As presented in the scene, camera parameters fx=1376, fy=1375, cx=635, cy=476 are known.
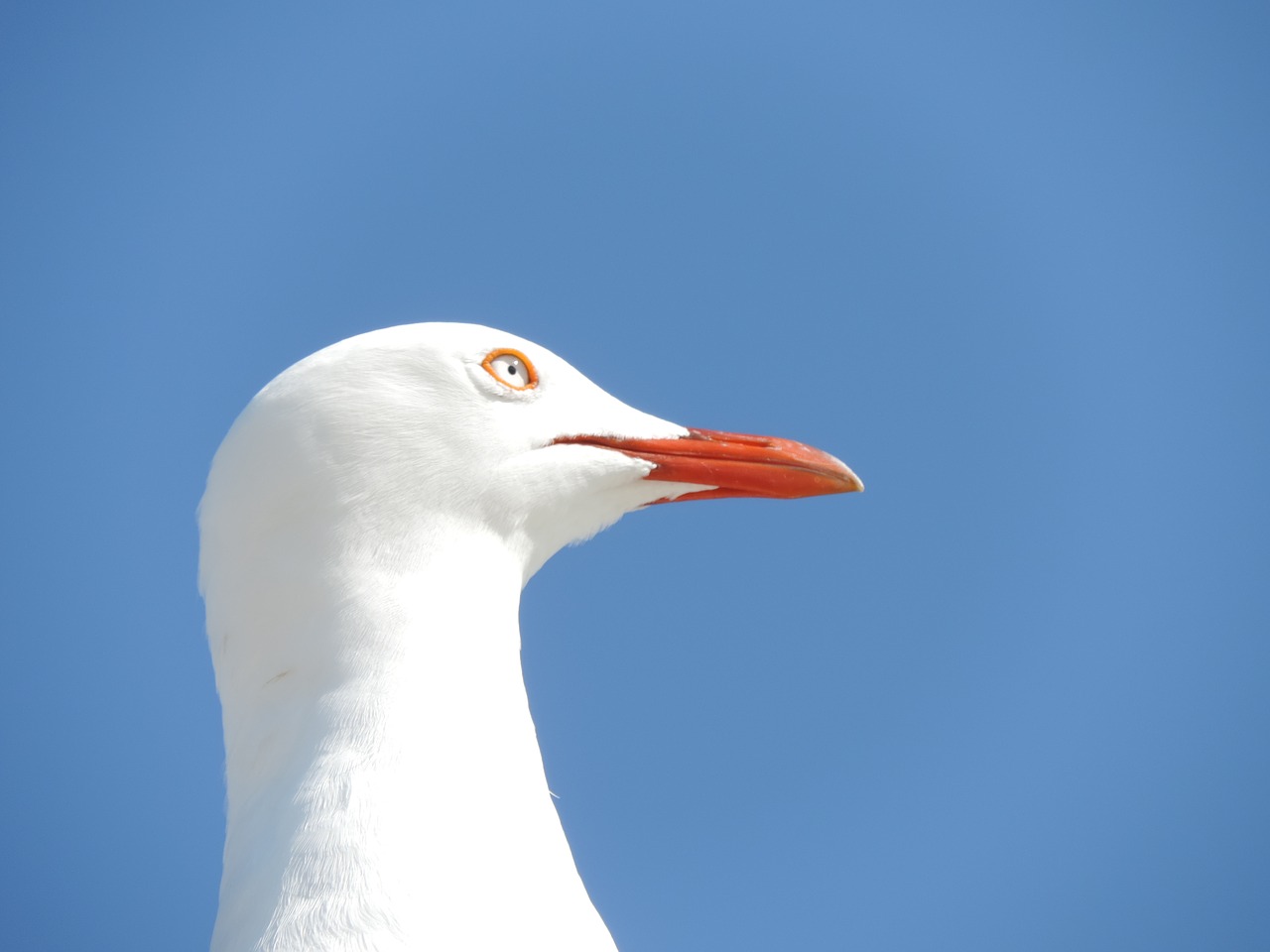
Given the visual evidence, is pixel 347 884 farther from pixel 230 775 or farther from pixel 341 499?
pixel 341 499

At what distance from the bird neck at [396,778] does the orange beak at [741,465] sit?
0.72m

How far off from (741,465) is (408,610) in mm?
1361

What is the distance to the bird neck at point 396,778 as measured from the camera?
2959 millimetres

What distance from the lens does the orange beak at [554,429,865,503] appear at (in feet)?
14.5

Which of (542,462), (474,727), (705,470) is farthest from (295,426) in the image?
(705,470)

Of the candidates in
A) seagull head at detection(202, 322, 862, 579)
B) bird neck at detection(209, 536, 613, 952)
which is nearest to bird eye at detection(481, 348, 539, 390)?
seagull head at detection(202, 322, 862, 579)

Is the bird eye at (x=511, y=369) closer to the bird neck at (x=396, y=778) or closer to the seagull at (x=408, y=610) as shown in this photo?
the seagull at (x=408, y=610)

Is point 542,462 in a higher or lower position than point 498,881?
higher

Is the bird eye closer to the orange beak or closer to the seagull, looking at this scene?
the seagull

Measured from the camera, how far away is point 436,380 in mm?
4051

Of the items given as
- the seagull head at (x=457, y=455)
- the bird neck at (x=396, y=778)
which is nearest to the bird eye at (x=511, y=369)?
the seagull head at (x=457, y=455)

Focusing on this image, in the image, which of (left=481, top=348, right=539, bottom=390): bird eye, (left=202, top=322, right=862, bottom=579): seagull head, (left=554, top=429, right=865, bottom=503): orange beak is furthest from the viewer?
(left=554, top=429, right=865, bottom=503): orange beak

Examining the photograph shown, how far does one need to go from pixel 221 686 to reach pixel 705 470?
5.35ft

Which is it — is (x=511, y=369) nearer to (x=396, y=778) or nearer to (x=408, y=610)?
(x=408, y=610)
